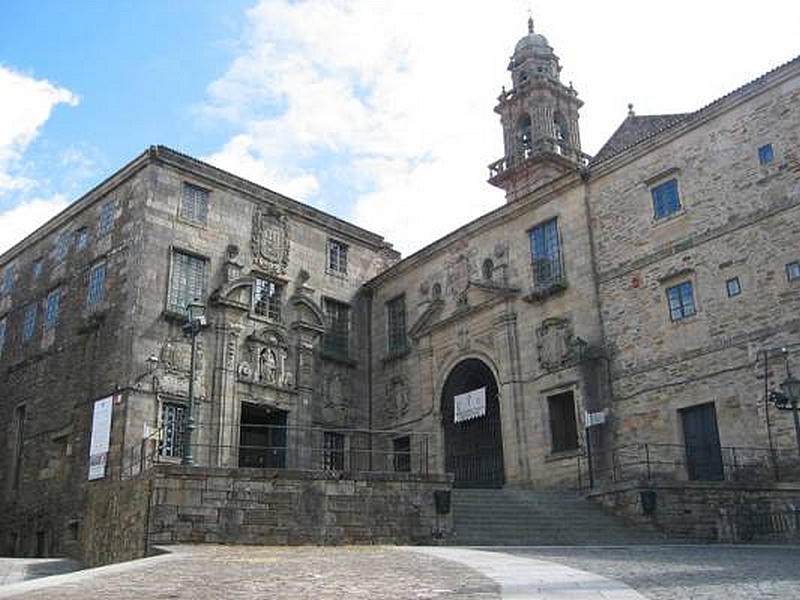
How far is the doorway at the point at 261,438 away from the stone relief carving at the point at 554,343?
7959mm

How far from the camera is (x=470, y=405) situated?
24734mm

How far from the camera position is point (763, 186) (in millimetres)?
18703

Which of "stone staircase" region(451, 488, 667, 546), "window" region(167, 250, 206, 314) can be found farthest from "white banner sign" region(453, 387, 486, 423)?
"window" region(167, 250, 206, 314)

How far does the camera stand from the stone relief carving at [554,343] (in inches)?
867

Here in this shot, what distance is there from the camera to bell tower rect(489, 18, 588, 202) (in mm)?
38281

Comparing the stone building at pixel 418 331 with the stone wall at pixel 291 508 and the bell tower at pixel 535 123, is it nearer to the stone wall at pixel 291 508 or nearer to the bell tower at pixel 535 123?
the stone wall at pixel 291 508

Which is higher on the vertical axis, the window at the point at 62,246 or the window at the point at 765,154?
the window at the point at 62,246

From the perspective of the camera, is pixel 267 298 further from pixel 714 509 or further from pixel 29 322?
pixel 714 509

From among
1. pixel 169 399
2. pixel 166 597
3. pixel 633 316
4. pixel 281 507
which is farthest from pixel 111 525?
pixel 633 316

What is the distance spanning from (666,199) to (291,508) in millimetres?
12131

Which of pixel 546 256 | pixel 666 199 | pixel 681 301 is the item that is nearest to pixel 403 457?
pixel 546 256

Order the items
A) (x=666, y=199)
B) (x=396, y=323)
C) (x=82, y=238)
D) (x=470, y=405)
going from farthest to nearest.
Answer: (x=396, y=323), (x=82, y=238), (x=470, y=405), (x=666, y=199)

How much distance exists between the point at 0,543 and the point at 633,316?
736 inches

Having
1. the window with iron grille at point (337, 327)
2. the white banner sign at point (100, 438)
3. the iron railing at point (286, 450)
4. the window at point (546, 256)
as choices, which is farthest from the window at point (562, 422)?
the white banner sign at point (100, 438)
